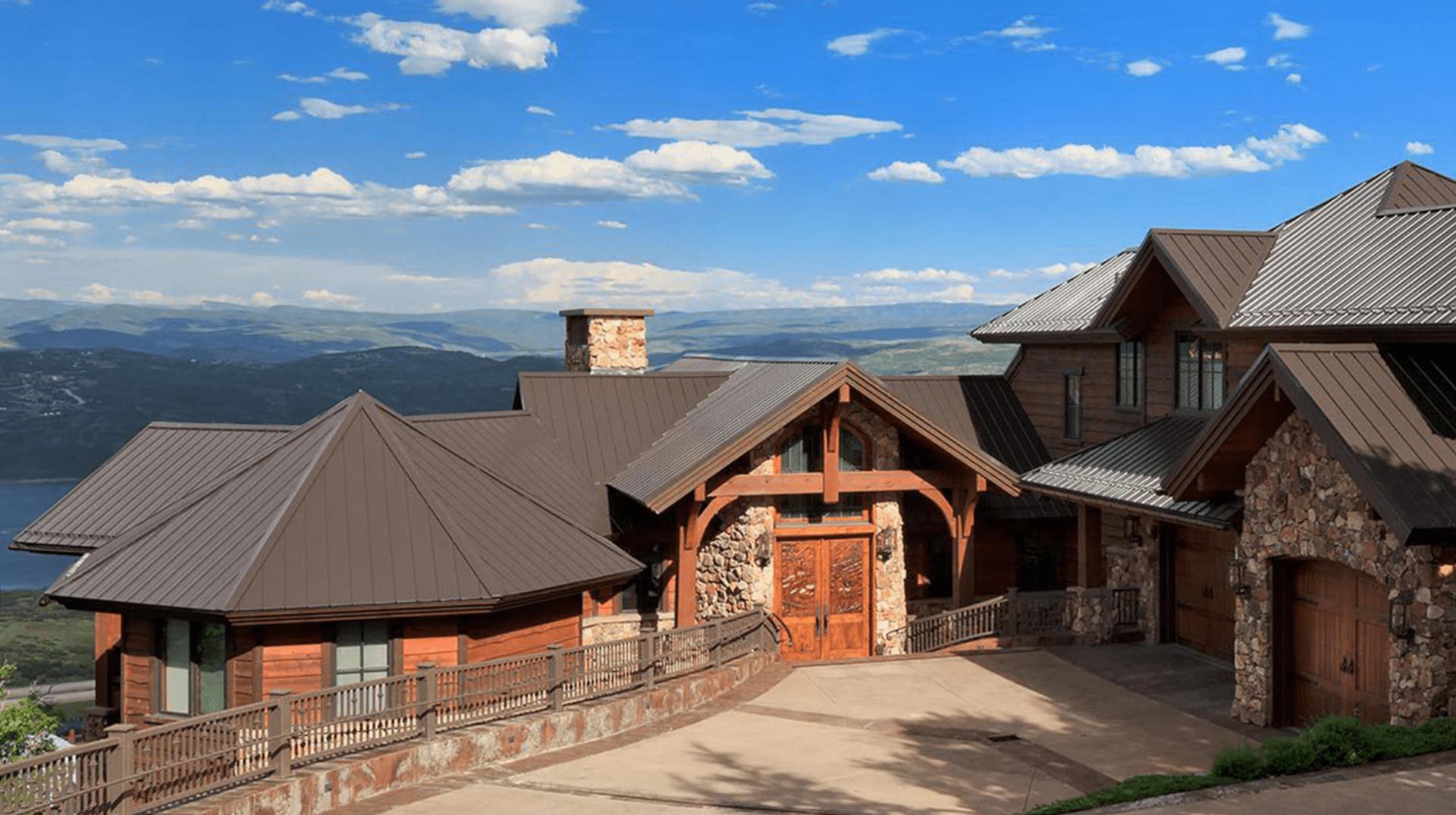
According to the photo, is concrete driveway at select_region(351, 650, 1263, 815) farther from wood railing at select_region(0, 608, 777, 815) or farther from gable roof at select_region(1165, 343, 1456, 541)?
gable roof at select_region(1165, 343, 1456, 541)

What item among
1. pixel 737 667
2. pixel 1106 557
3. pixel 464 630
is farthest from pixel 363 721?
pixel 1106 557

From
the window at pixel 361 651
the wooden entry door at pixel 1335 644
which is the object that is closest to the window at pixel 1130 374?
the wooden entry door at pixel 1335 644

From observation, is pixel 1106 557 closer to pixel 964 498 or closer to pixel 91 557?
pixel 964 498

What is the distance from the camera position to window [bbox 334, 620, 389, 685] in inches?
786

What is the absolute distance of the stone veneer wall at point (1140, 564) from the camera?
26.1 metres

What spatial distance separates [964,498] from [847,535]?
94.2 inches

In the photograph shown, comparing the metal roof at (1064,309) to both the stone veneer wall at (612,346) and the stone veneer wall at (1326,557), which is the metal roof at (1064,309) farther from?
the stone veneer wall at (1326,557)

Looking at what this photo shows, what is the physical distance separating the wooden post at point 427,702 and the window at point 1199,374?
1490 cm

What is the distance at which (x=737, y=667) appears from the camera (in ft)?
75.3

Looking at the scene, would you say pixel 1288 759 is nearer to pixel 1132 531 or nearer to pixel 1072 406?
pixel 1132 531

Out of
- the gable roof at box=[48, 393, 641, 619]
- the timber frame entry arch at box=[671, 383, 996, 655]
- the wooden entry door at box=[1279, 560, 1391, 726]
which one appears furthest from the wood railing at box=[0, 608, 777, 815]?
the wooden entry door at box=[1279, 560, 1391, 726]

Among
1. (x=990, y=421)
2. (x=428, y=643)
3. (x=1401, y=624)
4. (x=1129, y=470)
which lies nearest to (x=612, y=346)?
(x=990, y=421)

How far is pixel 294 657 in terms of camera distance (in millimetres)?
19672

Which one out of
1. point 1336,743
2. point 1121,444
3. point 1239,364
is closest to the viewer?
point 1336,743
